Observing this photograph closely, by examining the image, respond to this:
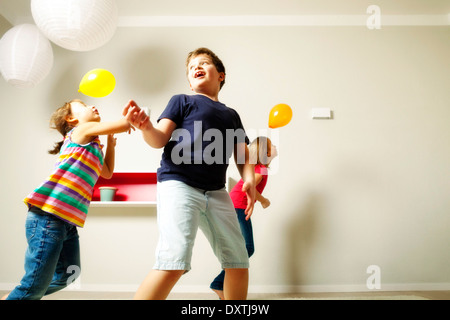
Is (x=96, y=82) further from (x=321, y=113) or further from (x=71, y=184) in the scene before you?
(x=321, y=113)

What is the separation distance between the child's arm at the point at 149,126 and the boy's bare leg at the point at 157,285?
366 millimetres

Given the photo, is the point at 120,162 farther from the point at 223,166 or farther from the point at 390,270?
the point at 390,270

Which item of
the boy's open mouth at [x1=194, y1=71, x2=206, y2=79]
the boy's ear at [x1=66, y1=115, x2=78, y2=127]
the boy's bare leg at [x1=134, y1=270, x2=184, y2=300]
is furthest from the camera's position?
the boy's ear at [x1=66, y1=115, x2=78, y2=127]

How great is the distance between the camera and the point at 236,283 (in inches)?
39.1

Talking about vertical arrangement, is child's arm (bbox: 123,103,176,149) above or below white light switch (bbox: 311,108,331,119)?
below

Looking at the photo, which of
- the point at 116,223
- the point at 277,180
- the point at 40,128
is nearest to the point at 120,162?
the point at 116,223

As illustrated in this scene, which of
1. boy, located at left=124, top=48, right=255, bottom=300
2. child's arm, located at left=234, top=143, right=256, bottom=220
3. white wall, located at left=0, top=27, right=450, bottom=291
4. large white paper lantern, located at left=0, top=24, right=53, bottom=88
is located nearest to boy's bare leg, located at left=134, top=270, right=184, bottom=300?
boy, located at left=124, top=48, right=255, bottom=300

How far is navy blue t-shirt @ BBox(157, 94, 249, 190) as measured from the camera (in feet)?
3.18

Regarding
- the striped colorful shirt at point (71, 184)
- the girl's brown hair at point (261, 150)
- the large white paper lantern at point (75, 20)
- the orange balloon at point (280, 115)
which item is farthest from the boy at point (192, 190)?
the large white paper lantern at point (75, 20)

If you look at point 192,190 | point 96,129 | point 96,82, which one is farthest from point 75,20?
point 192,190

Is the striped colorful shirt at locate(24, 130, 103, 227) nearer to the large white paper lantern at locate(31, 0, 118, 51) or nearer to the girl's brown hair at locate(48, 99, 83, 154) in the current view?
the girl's brown hair at locate(48, 99, 83, 154)

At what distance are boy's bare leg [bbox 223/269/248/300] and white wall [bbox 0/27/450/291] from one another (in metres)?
1.13

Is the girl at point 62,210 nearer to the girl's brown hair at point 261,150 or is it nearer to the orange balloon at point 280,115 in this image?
the girl's brown hair at point 261,150

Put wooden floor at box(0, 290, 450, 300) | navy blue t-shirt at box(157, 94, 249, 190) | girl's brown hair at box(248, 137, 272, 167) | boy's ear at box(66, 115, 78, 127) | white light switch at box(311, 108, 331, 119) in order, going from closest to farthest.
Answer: navy blue t-shirt at box(157, 94, 249, 190) < boy's ear at box(66, 115, 78, 127) < girl's brown hair at box(248, 137, 272, 167) < wooden floor at box(0, 290, 450, 300) < white light switch at box(311, 108, 331, 119)
